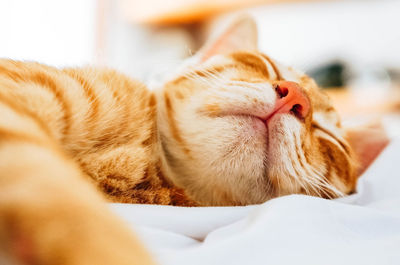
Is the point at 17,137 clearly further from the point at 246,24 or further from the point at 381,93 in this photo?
the point at 381,93

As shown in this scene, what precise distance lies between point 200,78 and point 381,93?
239 centimetres

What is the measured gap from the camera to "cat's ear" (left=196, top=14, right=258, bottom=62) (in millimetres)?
1426

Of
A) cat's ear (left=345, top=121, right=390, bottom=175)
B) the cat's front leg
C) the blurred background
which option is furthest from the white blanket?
the blurred background

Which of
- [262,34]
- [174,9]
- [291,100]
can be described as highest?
[291,100]

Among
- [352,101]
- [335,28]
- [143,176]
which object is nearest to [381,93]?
[352,101]

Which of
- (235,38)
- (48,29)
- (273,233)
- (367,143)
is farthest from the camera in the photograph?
(48,29)

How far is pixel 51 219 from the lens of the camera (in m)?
0.33

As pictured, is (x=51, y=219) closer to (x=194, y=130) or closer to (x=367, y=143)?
(x=194, y=130)

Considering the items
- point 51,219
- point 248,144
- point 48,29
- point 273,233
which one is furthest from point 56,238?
point 48,29

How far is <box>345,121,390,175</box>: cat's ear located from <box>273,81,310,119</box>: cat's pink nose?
44 cm

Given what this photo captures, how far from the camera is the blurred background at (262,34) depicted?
3057mm

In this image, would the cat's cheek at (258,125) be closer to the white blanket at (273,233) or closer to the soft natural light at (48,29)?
the white blanket at (273,233)

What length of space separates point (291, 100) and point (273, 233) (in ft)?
1.25

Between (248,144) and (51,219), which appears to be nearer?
(51,219)
